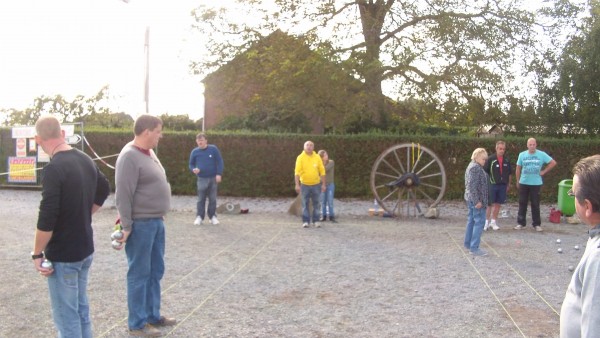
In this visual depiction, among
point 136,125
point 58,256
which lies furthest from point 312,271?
point 58,256

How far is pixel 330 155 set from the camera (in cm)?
1767

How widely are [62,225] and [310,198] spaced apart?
833cm

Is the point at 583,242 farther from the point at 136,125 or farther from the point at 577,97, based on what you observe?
the point at 577,97

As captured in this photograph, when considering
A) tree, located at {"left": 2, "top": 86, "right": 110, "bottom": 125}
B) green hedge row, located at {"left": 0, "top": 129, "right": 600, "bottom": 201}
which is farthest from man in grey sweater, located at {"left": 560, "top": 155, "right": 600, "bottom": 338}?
tree, located at {"left": 2, "top": 86, "right": 110, "bottom": 125}

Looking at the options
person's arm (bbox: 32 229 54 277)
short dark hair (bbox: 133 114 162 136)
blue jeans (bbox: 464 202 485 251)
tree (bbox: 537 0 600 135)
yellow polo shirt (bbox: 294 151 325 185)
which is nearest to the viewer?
person's arm (bbox: 32 229 54 277)

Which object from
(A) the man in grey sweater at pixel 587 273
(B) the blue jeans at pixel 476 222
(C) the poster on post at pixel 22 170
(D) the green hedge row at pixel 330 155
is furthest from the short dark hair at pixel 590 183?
(C) the poster on post at pixel 22 170

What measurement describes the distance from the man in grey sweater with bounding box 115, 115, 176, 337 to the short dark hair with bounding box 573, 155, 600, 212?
330 cm

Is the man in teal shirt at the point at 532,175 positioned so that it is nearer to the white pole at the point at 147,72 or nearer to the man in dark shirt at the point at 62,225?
the white pole at the point at 147,72

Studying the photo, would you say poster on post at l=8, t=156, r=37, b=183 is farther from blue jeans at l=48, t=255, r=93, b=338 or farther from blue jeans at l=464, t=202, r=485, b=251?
blue jeans at l=48, t=255, r=93, b=338

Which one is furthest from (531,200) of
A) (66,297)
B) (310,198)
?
(66,297)

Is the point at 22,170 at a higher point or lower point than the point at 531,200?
lower

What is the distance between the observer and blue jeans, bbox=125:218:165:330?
15.5 ft

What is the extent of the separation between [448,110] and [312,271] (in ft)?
42.2

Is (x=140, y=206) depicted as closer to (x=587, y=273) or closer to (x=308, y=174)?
(x=587, y=273)
